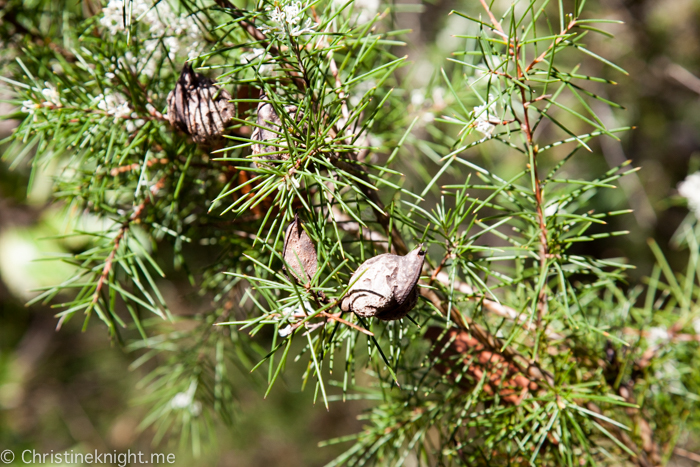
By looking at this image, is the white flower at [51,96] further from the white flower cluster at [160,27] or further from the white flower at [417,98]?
the white flower at [417,98]

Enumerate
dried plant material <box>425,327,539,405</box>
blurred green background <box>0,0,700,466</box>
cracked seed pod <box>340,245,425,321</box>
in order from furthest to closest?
blurred green background <box>0,0,700,466</box>, dried plant material <box>425,327,539,405</box>, cracked seed pod <box>340,245,425,321</box>

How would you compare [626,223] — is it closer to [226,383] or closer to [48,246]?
[226,383]

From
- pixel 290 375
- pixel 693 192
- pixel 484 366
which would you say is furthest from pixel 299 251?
pixel 290 375

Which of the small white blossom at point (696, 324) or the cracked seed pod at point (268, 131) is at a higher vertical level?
the cracked seed pod at point (268, 131)

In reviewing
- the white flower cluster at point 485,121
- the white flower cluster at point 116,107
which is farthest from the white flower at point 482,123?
the white flower cluster at point 116,107

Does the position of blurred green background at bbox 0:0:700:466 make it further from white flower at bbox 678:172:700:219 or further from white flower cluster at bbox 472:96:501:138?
white flower cluster at bbox 472:96:501:138

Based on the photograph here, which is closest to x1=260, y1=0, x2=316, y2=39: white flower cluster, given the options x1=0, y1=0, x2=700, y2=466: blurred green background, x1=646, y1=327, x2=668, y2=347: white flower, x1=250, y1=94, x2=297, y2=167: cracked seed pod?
x1=250, y1=94, x2=297, y2=167: cracked seed pod

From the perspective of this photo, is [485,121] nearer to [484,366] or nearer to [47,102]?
[484,366]

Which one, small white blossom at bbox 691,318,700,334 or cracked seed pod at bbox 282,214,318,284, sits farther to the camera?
small white blossom at bbox 691,318,700,334
